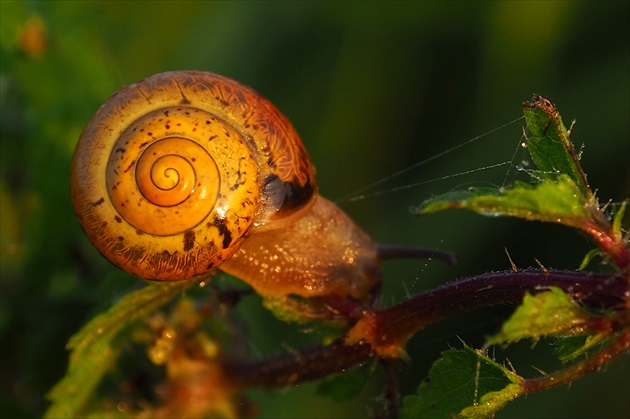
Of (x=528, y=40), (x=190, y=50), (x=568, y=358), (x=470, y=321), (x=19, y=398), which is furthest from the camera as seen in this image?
(x=190, y=50)

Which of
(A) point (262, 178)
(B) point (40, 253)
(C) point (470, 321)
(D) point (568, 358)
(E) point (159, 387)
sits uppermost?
(A) point (262, 178)

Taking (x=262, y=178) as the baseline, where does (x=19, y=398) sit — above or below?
below

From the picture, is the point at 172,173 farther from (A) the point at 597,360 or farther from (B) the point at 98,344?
(A) the point at 597,360

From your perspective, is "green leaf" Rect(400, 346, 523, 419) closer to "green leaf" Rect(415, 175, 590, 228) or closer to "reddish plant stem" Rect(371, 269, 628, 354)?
"reddish plant stem" Rect(371, 269, 628, 354)

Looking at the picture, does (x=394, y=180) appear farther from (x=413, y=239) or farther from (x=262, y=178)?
(x=262, y=178)

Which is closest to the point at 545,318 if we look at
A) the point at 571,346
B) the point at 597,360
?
the point at 597,360

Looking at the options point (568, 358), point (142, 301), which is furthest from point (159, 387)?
point (568, 358)

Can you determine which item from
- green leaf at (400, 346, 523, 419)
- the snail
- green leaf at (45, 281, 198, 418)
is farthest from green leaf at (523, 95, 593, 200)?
green leaf at (45, 281, 198, 418)
